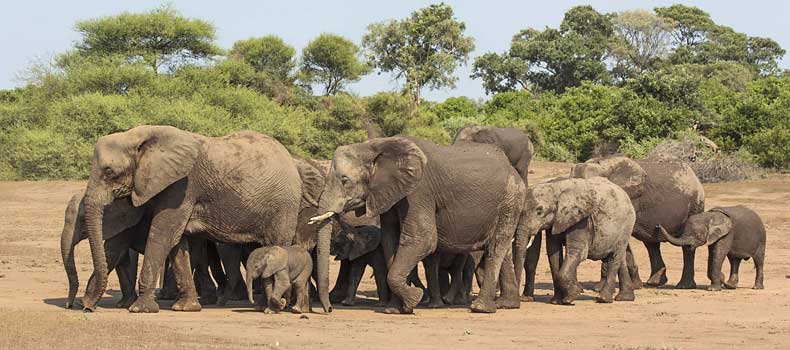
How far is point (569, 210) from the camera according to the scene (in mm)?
17094

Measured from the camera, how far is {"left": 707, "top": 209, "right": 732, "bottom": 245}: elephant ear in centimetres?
1955

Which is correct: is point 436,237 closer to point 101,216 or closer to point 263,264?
point 263,264

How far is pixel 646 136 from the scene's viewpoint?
126ft

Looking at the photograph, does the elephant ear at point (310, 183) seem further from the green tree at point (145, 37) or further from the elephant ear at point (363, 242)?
the green tree at point (145, 37)

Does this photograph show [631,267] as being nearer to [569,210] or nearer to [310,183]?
[569,210]

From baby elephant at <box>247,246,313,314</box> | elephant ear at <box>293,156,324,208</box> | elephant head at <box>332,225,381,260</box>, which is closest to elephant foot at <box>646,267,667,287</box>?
elephant head at <box>332,225,381,260</box>

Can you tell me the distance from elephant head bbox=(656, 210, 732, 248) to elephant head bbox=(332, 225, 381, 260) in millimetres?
5263

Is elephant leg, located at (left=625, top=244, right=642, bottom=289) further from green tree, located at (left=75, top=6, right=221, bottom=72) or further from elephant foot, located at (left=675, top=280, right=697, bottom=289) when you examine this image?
green tree, located at (left=75, top=6, right=221, bottom=72)

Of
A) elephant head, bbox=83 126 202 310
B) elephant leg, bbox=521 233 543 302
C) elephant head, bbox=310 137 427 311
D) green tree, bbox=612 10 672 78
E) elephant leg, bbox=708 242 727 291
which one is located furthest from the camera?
green tree, bbox=612 10 672 78

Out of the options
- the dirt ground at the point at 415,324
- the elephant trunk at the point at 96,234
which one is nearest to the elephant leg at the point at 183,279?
the dirt ground at the point at 415,324

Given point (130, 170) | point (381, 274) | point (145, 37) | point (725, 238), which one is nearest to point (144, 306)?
point (130, 170)

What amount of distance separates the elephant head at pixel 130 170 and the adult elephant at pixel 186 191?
11mm

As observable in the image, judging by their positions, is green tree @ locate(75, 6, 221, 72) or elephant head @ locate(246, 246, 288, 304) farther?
green tree @ locate(75, 6, 221, 72)

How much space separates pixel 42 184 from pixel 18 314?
23287 millimetres
